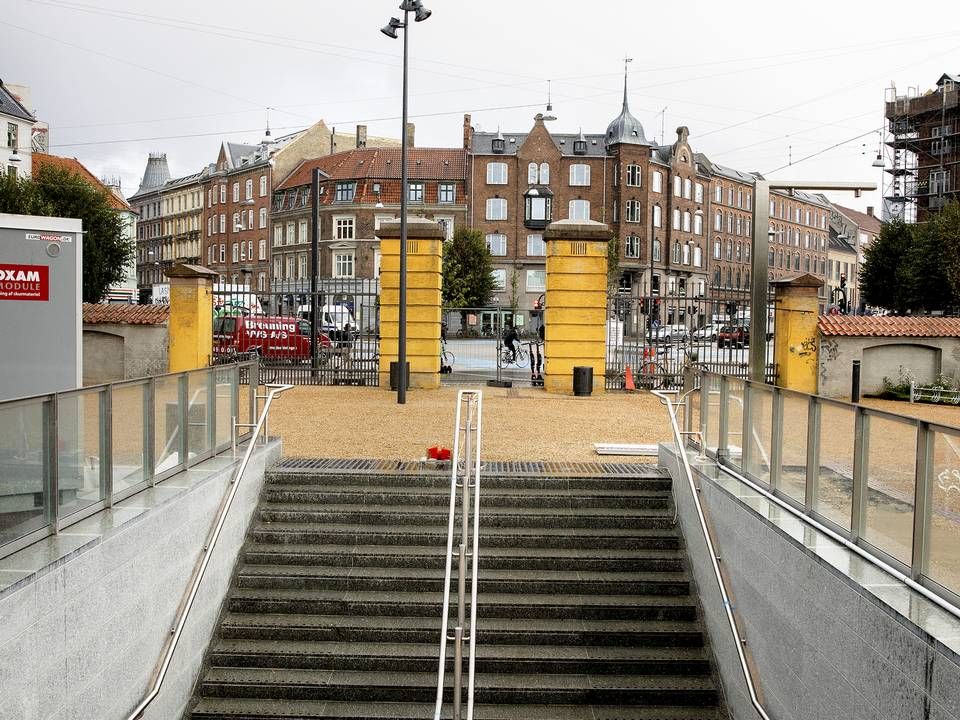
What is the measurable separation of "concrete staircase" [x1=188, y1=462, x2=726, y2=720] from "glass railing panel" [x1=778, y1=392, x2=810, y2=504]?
1.90 meters

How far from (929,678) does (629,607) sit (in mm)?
4372

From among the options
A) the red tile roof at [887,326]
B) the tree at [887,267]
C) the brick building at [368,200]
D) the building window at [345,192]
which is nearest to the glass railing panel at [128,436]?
the red tile roof at [887,326]

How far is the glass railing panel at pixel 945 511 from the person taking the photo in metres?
4.84

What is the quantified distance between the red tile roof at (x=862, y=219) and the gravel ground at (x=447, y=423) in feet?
351

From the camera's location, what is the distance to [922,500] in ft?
16.8

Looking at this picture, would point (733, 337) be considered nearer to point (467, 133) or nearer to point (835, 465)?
point (835, 465)

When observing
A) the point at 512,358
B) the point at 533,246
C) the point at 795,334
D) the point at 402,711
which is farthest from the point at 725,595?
the point at 533,246

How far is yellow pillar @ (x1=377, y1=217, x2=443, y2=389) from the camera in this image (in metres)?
21.3

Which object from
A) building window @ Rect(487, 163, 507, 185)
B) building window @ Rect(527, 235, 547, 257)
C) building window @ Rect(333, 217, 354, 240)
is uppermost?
building window @ Rect(487, 163, 507, 185)

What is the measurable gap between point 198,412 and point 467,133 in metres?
65.9

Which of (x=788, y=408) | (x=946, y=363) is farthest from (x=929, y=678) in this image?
(x=946, y=363)

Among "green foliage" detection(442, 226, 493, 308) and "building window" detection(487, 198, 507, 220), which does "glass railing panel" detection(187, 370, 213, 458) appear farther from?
"building window" detection(487, 198, 507, 220)

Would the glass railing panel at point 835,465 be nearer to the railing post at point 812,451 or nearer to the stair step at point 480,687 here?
the railing post at point 812,451

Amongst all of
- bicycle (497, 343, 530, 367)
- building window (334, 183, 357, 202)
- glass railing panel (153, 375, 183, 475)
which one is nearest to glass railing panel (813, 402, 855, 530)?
glass railing panel (153, 375, 183, 475)
